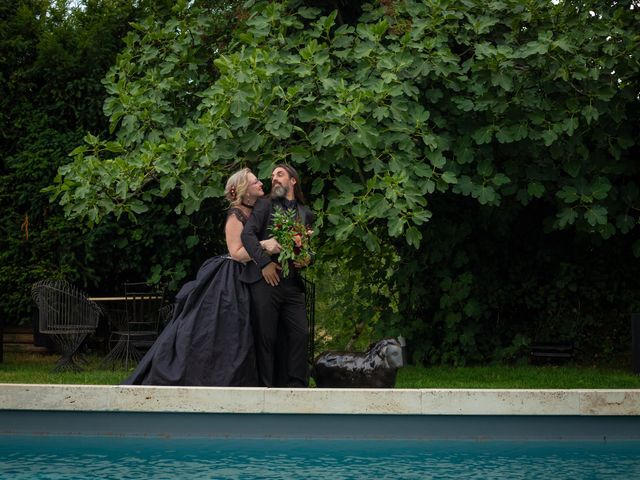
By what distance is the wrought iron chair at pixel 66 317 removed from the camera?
9070 millimetres

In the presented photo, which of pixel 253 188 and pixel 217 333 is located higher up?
pixel 253 188

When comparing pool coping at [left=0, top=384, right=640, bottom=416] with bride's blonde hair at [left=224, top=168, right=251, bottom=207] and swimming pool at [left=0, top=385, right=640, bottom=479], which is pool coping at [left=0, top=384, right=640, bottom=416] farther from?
bride's blonde hair at [left=224, top=168, right=251, bottom=207]

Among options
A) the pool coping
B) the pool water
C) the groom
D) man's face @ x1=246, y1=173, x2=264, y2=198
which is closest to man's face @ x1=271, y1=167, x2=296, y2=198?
the groom

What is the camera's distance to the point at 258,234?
727 centimetres

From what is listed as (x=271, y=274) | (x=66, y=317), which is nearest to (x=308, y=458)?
(x=271, y=274)

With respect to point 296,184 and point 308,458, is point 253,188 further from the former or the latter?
point 308,458

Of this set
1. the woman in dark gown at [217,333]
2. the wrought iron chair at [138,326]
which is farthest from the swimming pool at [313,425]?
the wrought iron chair at [138,326]

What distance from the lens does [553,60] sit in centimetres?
877

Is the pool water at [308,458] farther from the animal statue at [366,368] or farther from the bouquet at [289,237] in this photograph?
the bouquet at [289,237]

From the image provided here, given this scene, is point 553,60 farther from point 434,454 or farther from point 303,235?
point 434,454

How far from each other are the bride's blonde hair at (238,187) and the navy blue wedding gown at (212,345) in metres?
0.09

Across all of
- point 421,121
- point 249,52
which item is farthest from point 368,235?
point 249,52

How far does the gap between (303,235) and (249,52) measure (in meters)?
2.58

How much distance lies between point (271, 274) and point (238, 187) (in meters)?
0.70
